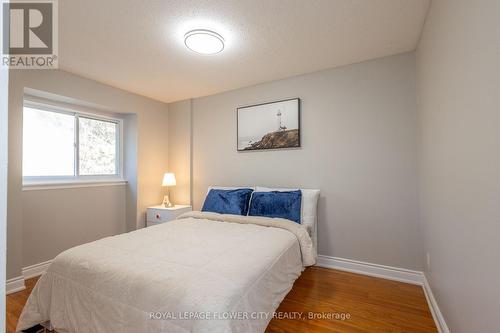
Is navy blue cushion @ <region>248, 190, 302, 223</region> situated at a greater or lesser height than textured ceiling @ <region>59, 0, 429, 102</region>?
lesser

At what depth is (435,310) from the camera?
5.85 ft

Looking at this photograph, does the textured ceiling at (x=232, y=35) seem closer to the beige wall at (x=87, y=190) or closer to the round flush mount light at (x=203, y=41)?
the round flush mount light at (x=203, y=41)

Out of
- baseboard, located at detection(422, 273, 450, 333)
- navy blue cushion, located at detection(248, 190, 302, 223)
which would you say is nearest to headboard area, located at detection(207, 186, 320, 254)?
navy blue cushion, located at detection(248, 190, 302, 223)

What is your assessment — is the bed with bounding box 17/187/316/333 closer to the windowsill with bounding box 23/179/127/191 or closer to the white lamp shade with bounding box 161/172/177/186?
the windowsill with bounding box 23/179/127/191

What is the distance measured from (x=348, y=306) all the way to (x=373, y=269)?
74 centimetres

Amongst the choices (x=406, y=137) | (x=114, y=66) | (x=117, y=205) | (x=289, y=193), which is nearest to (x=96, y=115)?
(x=114, y=66)

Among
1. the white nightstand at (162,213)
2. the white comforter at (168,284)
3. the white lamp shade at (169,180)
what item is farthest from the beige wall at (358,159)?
the white lamp shade at (169,180)

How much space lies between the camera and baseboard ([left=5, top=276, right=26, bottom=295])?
2262 mm

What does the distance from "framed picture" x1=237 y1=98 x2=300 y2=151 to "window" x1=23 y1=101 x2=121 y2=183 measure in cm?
202

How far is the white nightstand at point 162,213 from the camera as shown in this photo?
3.39 m

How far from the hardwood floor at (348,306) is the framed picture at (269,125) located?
63.8 inches

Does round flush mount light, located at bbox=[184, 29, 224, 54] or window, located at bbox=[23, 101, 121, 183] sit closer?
round flush mount light, located at bbox=[184, 29, 224, 54]

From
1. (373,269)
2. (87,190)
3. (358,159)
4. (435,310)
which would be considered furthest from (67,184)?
(435,310)

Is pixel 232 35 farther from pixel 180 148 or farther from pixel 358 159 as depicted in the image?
pixel 180 148
